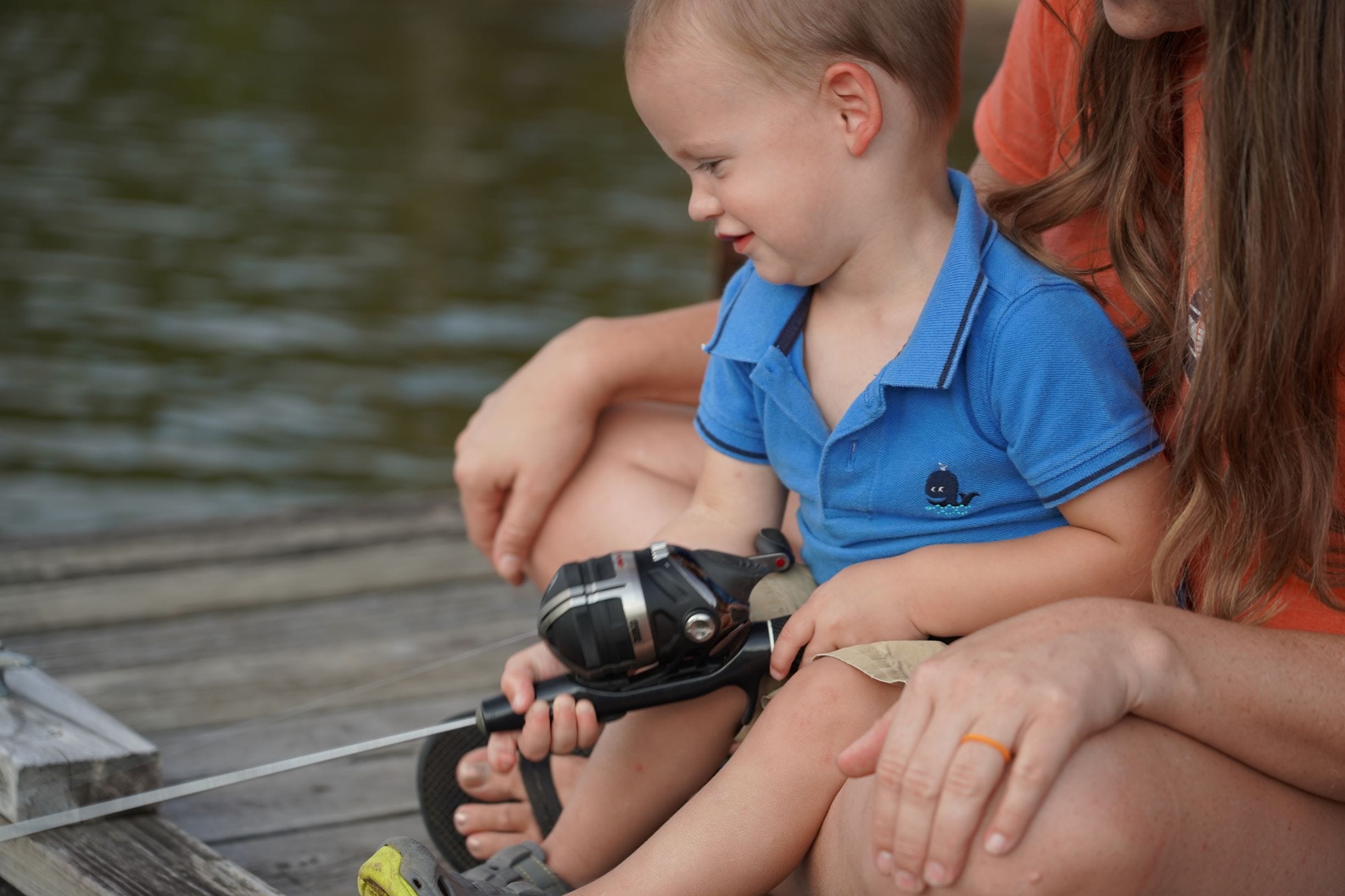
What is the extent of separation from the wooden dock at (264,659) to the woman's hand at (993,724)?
0.83m

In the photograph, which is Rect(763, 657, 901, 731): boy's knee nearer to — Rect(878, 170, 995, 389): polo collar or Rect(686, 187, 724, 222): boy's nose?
Rect(878, 170, 995, 389): polo collar

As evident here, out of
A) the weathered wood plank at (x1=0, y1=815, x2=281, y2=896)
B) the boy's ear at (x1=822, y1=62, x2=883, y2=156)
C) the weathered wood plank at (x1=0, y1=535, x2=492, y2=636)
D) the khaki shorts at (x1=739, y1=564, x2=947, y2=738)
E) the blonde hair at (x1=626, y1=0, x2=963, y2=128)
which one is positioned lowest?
the weathered wood plank at (x1=0, y1=815, x2=281, y2=896)

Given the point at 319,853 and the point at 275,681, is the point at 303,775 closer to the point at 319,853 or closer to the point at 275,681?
the point at 319,853

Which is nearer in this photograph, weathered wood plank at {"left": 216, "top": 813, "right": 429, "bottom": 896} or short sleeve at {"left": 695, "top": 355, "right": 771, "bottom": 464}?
short sleeve at {"left": 695, "top": 355, "right": 771, "bottom": 464}

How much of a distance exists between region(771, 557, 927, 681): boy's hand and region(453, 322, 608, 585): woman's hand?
0.53 m

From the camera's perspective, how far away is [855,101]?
4.90 feet

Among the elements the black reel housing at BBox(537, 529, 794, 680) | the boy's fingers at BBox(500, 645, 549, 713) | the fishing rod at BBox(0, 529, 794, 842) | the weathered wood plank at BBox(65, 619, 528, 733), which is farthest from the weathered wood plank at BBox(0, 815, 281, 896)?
the weathered wood plank at BBox(65, 619, 528, 733)

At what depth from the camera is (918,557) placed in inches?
58.7

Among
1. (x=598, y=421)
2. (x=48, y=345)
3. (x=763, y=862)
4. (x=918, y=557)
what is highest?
(x=48, y=345)

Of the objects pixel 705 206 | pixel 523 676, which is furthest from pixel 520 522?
pixel 705 206

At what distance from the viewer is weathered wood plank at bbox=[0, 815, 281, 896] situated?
1.68 meters

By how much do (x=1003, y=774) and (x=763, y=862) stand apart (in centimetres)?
33

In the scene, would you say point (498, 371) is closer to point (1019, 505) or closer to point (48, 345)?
point (48, 345)

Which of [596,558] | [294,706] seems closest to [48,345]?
[294,706]
